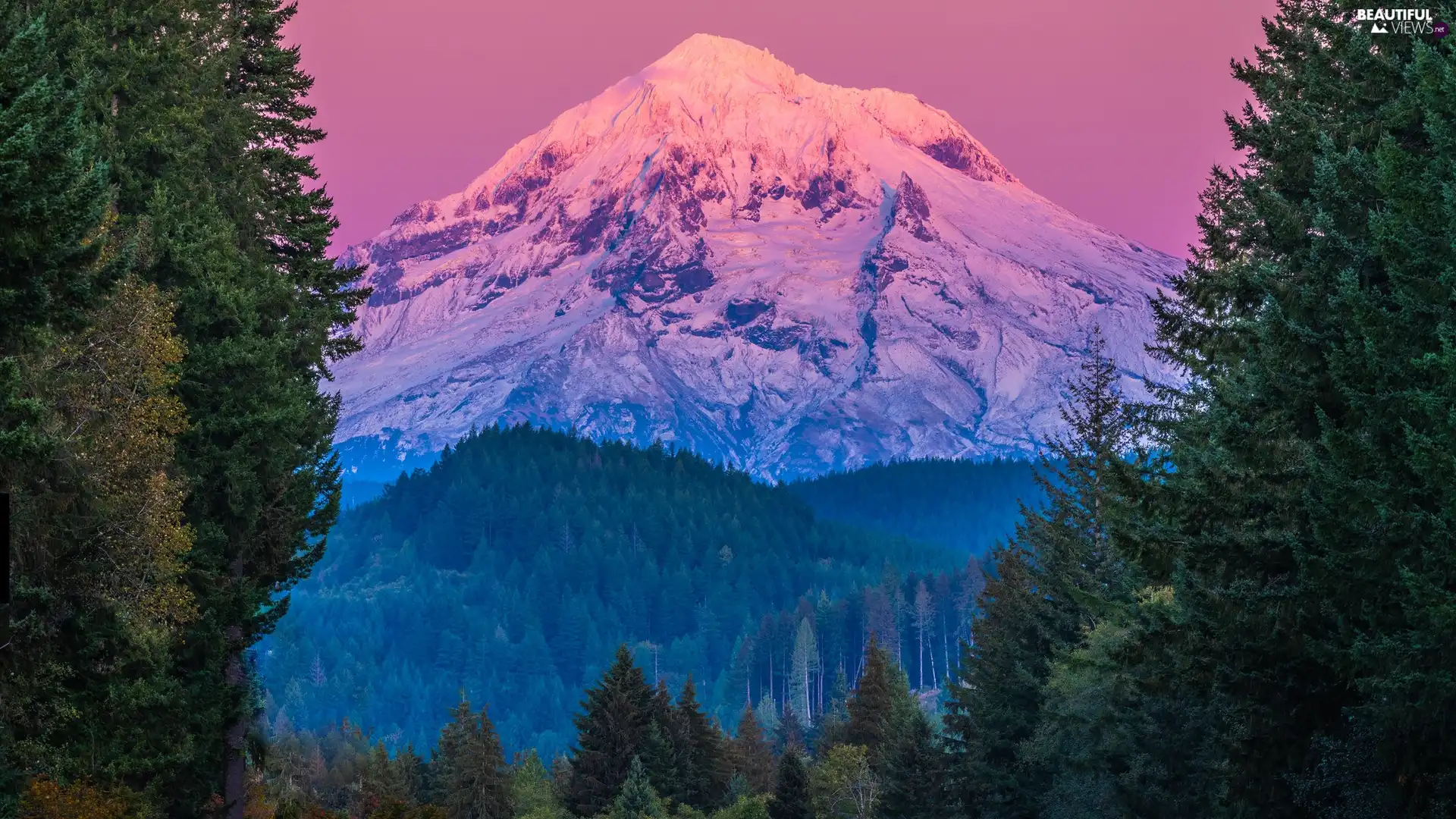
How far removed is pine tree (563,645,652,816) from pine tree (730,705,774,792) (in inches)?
852

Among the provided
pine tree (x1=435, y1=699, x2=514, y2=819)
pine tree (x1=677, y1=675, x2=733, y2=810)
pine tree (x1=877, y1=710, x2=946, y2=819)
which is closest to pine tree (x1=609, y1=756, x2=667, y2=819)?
pine tree (x1=877, y1=710, x2=946, y2=819)

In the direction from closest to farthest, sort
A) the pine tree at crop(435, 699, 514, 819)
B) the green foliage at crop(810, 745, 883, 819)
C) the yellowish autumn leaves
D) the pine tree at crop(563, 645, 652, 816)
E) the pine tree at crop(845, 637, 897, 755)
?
the yellowish autumn leaves
the pine tree at crop(563, 645, 652, 816)
the green foliage at crop(810, 745, 883, 819)
the pine tree at crop(435, 699, 514, 819)
the pine tree at crop(845, 637, 897, 755)

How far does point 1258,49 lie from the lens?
104 feet

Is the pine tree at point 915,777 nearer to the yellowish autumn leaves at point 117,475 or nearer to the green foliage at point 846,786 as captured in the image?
the green foliage at point 846,786

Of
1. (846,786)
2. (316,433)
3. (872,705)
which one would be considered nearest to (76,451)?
(316,433)

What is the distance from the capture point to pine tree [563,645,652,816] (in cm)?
7525

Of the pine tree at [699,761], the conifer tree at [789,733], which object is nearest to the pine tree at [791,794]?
the pine tree at [699,761]

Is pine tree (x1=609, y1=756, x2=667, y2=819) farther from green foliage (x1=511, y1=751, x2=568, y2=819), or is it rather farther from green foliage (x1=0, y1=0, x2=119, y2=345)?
green foliage (x1=0, y1=0, x2=119, y2=345)

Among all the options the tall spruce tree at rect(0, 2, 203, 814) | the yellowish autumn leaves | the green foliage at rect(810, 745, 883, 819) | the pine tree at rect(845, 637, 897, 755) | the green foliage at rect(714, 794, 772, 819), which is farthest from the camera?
the pine tree at rect(845, 637, 897, 755)

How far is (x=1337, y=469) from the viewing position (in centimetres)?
2044

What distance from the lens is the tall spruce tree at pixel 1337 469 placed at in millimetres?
19484

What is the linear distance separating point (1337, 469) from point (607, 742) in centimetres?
5908

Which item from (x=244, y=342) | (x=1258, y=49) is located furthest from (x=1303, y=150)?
(x=244, y=342)

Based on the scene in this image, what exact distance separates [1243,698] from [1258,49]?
1442 cm
